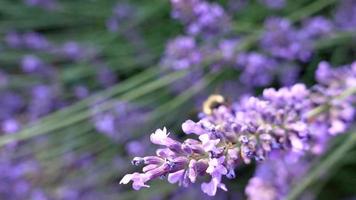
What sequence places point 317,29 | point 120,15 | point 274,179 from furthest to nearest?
point 120,15 < point 317,29 < point 274,179

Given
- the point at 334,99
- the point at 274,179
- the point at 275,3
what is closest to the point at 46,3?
the point at 275,3

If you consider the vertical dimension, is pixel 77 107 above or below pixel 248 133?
above

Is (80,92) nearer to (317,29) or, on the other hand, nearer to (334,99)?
(317,29)

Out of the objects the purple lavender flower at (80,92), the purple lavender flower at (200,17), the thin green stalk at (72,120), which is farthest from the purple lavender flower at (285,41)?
the purple lavender flower at (80,92)

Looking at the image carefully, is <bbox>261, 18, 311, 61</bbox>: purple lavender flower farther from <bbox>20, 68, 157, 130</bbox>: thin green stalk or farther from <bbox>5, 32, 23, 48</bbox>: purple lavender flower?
<bbox>5, 32, 23, 48</bbox>: purple lavender flower

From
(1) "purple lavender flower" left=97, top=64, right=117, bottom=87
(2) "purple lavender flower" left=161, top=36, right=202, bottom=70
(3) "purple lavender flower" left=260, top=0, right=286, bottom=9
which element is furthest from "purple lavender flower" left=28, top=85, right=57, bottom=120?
(3) "purple lavender flower" left=260, top=0, right=286, bottom=9

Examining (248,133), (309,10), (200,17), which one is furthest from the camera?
(309,10)

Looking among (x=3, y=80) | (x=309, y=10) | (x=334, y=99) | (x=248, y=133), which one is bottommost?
(x=248, y=133)

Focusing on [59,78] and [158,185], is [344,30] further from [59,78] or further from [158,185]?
[59,78]
